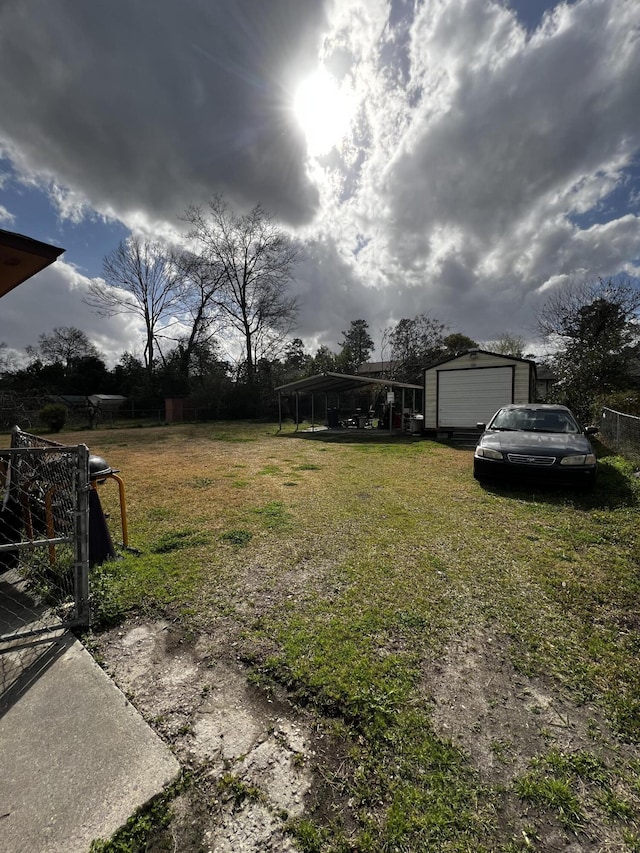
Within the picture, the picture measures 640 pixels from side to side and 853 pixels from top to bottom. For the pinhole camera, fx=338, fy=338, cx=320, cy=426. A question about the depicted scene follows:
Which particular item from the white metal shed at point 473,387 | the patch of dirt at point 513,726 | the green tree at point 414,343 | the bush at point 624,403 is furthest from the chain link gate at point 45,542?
the green tree at point 414,343

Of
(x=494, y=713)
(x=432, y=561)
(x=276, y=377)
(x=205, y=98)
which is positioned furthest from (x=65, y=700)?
(x=276, y=377)

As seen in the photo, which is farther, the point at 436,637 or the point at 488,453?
the point at 488,453

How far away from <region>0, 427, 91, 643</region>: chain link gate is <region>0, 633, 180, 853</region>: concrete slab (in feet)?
1.50

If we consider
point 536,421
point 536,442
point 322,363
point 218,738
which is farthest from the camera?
point 322,363

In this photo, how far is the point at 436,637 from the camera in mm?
2176

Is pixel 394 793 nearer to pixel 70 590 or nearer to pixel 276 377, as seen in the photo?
pixel 70 590

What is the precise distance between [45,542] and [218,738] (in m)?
1.63

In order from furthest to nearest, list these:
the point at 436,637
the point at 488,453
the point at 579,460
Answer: the point at 488,453 → the point at 579,460 → the point at 436,637

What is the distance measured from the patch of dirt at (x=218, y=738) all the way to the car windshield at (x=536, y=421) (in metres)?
6.01

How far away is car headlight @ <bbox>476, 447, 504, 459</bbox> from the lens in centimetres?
537

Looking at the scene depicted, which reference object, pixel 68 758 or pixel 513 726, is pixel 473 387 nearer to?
pixel 513 726

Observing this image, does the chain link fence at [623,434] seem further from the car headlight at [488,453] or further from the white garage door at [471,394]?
the white garage door at [471,394]

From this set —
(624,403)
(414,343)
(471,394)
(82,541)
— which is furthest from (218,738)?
(414,343)

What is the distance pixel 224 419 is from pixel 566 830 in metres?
26.1
